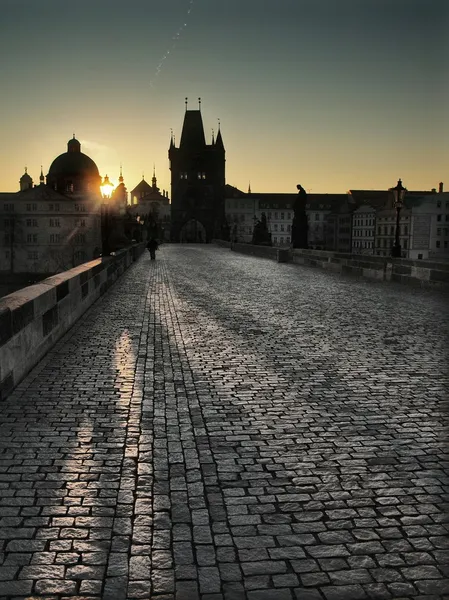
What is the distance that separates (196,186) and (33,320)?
353ft

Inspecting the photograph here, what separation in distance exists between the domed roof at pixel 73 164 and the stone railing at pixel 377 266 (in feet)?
270

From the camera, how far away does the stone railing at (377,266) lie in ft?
54.9

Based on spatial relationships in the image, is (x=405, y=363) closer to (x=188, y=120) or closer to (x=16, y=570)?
(x=16, y=570)

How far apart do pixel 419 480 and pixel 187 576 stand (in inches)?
73.0

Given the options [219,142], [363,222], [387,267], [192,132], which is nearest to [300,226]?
[387,267]

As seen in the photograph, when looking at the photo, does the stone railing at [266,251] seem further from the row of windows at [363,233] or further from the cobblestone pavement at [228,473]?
the row of windows at [363,233]

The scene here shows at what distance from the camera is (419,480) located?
12.8ft

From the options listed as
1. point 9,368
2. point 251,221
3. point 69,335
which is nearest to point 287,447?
point 9,368

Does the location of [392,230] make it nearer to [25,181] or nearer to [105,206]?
[25,181]

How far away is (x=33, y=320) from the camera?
712cm

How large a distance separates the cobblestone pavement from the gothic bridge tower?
104 meters

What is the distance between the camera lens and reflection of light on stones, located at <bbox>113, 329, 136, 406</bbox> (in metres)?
6.01

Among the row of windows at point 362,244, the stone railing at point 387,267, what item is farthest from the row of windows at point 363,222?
the stone railing at point 387,267

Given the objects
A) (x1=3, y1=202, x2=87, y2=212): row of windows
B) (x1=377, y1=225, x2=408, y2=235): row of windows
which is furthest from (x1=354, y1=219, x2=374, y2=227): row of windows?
(x1=3, y1=202, x2=87, y2=212): row of windows
